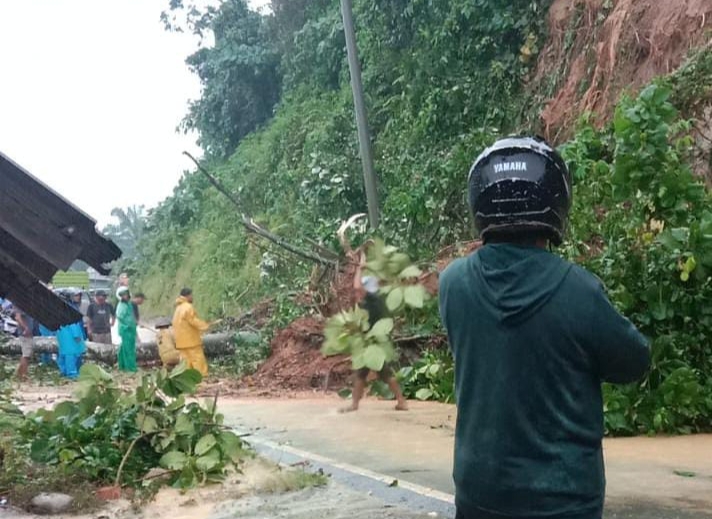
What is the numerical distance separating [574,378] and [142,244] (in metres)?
37.8

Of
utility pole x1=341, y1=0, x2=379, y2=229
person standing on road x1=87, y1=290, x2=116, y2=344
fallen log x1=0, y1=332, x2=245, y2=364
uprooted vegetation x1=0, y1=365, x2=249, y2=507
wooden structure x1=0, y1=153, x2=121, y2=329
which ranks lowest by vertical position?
uprooted vegetation x1=0, y1=365, x2=249, y2=507

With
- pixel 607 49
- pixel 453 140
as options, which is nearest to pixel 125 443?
pixel 607 49

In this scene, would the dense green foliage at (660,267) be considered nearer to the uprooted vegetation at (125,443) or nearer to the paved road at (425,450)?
the paved road at (425,450)

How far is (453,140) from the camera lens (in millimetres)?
18047

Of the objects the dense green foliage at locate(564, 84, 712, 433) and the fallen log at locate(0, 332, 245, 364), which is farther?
the fallen log at locate(0, 332, 245, 364)

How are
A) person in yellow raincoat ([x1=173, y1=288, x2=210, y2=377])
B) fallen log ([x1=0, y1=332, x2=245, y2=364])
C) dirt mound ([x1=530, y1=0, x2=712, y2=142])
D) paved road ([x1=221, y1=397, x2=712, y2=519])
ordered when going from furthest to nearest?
fallen log ([x1=0, y1=332, x2=245, y2=364]), person in yellow raincoat ([x1=173, y1=288, x2=210, y2=377]), dirt mound ([x1=530, y1=0, x2=712, y2=142]), paved road ([x1=221, y1=397, x2=712, y2=519])

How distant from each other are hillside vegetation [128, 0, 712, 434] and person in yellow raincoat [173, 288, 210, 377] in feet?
6.86

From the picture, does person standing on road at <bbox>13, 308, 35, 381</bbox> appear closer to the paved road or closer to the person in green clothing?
the person in green clothing

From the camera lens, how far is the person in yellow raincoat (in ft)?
44.5

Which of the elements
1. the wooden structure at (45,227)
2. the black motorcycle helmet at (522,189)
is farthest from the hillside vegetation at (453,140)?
the black motorcycle helmet at (522,189)

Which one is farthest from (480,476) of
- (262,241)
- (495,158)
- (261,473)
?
(262,241)

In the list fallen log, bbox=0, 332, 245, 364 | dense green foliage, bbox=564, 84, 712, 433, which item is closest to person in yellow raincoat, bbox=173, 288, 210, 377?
fallen log, bbox=0, 332, 245, 364

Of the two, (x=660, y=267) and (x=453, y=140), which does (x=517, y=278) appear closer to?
(x=660, y=267)

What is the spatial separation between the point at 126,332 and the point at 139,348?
1686 mm
